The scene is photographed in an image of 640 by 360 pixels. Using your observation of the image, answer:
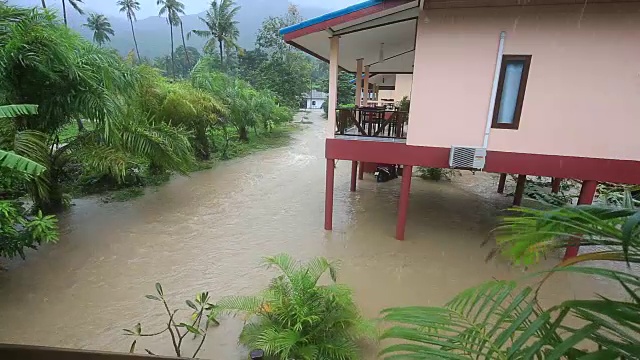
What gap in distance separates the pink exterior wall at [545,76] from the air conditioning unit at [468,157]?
0.16 m

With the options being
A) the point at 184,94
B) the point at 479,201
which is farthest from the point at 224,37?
the point at 479,201

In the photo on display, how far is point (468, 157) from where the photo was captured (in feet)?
19.3

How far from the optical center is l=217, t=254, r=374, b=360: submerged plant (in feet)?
11.0

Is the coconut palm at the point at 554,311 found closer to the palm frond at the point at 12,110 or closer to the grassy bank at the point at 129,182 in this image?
the palm frond at the point at 12,110

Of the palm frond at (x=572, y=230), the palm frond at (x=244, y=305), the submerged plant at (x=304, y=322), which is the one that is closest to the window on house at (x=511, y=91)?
the submerged plant at (x=304, y=322)

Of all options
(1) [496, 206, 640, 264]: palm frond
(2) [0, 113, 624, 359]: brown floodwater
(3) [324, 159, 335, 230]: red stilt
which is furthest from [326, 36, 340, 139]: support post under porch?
(1) [496, 206, 640, 264]: palm frond

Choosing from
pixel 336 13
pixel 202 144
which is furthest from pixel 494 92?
pixel 202 144

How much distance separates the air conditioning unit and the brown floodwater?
196cm

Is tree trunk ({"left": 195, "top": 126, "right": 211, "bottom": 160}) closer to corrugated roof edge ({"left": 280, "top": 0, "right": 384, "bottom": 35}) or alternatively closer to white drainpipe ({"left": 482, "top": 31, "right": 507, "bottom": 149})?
corrugated roof edge ({"left": 280, "top": 0, "right": 384, "bottom": 35})

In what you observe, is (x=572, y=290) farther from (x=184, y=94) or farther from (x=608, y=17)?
(x=184, y=94)

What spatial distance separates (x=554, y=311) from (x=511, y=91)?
5817 millimetres

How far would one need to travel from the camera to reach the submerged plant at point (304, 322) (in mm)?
3348

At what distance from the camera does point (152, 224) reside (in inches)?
309

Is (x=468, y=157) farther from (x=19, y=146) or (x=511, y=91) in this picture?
(x=19, y=146)
